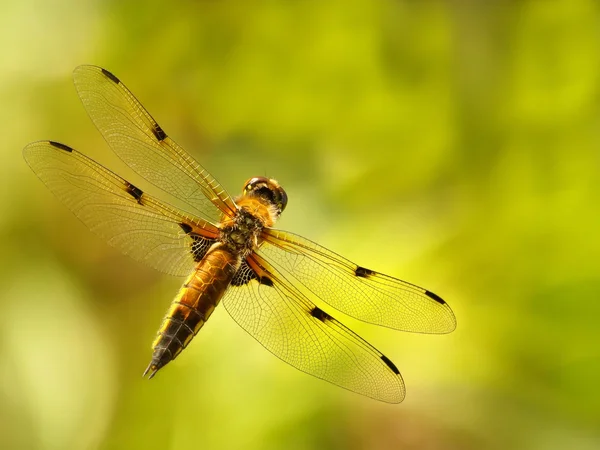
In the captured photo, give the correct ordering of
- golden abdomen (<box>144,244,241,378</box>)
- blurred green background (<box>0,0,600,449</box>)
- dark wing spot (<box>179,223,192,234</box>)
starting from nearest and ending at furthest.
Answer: golden abdomen (<box>144,244,241,378</box>)
dark wing spot (<box>179,223,192,234</box>)
blurred green background (<box>0,0,600,449</box>)

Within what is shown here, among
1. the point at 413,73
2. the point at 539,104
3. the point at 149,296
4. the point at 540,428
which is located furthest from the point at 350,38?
the point at 540,428

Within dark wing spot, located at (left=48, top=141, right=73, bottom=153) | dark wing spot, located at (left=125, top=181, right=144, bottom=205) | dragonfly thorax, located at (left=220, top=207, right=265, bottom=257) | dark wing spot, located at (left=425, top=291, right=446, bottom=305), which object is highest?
dark wing spot, located at (left=425, top=291, right=446, bottom=305)

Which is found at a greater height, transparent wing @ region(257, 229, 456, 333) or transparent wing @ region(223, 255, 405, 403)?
transparent wing @ region(257, 229, 456, 333)

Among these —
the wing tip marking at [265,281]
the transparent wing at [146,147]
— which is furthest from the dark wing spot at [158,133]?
the wing tip marking at [265,281]

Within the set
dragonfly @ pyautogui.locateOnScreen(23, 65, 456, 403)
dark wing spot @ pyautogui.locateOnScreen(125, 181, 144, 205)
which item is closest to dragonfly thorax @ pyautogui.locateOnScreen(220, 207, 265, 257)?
dragonfly @ pyautogui.locateOnScreen(23, 65, 456, 403)

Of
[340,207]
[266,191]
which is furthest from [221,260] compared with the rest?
[340,207]

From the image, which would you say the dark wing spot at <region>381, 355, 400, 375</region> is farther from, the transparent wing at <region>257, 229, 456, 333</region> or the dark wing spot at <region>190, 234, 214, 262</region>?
the dark wing spot at <region>190, 234, 214, 262</region>
